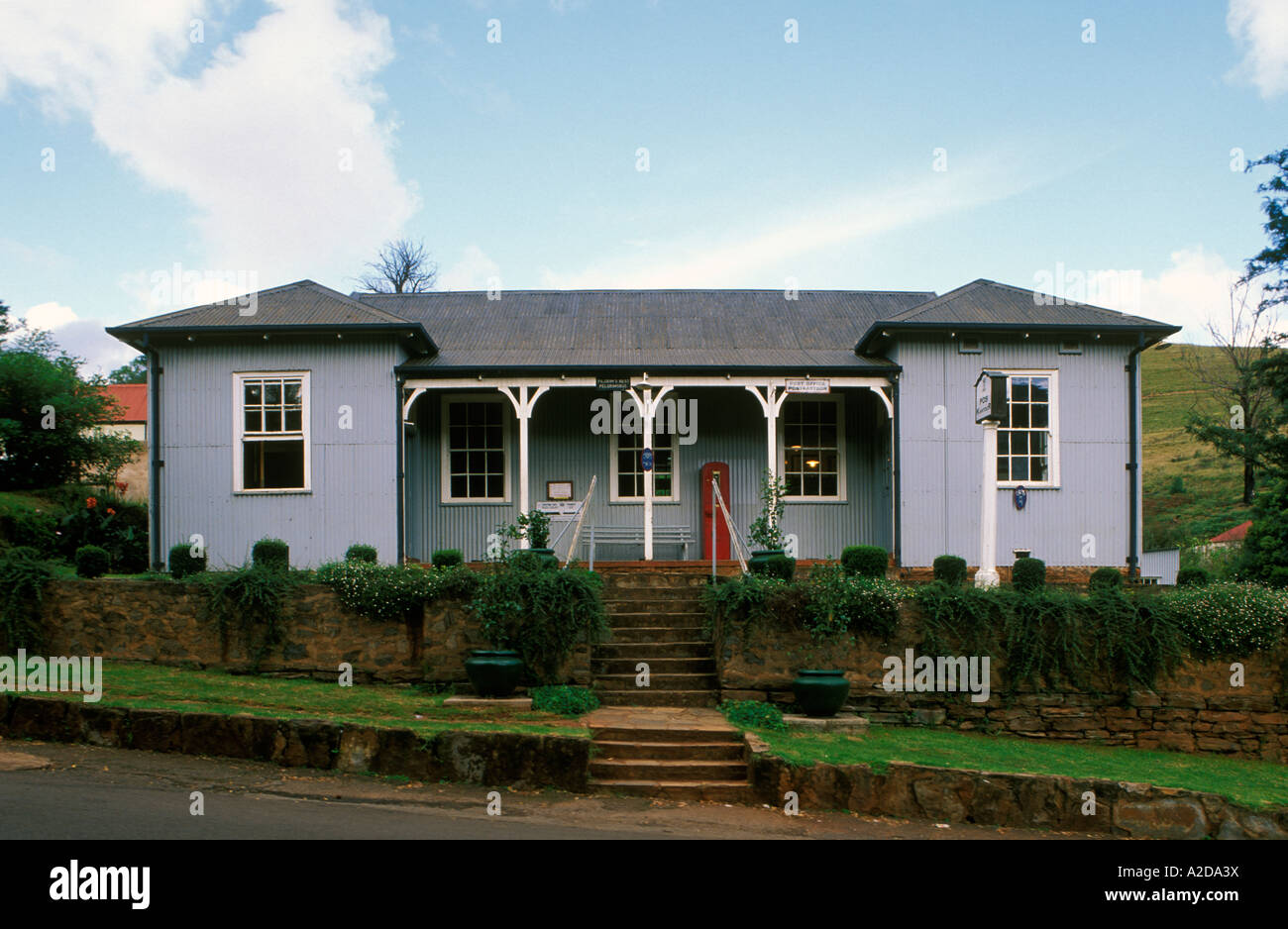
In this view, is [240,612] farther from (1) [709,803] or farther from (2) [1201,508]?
(2) [1201,508]

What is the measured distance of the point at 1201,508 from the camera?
135ft

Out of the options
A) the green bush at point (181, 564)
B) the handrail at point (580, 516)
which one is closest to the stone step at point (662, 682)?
the handrail at point (580, 516)

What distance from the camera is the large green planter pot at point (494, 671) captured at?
1002cm

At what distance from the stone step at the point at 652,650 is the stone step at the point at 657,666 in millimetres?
83

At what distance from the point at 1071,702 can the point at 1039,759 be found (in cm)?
172

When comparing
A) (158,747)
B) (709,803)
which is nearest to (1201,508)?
(709,803)

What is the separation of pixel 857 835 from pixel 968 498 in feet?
29.7

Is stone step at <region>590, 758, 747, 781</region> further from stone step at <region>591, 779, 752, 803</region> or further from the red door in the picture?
the red door

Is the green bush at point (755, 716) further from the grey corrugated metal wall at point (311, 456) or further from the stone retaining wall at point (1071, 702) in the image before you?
the grey corrugated metal wall at point (311, 456)

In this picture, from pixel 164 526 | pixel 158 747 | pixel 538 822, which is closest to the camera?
pixel 538 822

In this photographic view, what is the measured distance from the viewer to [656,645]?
450 inches

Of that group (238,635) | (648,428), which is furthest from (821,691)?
(238,635)

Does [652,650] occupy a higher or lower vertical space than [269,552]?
lower

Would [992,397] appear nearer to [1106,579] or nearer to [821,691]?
[1106,579]
